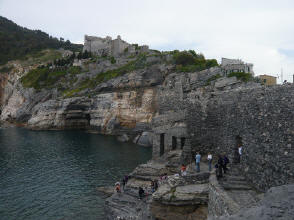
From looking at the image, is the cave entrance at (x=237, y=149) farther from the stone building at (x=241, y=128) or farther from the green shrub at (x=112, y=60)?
the green shrub at (x=112, y=60)

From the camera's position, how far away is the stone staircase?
34.5ft

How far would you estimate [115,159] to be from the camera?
123 feet

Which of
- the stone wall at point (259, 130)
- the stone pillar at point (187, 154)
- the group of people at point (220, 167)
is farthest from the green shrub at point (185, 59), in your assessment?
the group of people at point (220, 167)

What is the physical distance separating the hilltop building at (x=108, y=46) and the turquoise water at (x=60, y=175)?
4920 cm

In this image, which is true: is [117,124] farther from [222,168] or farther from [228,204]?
[228,204]

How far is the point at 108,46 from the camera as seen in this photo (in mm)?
100562

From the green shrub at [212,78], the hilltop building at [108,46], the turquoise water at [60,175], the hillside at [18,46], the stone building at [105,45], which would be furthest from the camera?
the hillside at [18,46]

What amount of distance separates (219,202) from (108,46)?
321ft

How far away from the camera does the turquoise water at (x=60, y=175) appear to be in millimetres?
21375

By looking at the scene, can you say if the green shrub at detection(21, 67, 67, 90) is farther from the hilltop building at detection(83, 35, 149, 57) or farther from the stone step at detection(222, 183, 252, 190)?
the stone step at detection(222, 183, 252, 190)

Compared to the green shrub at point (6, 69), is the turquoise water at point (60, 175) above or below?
below

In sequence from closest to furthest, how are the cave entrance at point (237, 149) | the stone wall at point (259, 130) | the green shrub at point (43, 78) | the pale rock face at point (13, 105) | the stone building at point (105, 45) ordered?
the stone wall at point (259, 130), the cave entrance at point (237, 149), the stone building at point (105, 45), the green shrub at point (43, 78), the pale rock face at point (13, 105)

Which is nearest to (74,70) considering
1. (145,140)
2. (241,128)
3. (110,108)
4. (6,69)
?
(110,108)

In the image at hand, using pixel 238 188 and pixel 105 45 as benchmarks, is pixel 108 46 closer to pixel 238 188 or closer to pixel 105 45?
pixel 105 45
